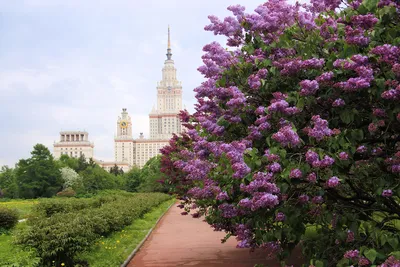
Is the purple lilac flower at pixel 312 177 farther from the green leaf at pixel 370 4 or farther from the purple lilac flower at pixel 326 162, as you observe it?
the green leaf at pixel 370 4

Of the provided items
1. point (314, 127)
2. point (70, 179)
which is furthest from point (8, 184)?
point (314, 127)

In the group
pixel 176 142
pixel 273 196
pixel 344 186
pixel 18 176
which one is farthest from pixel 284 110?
pixel 18 176

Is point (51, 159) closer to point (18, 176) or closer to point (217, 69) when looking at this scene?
point (18, 176)

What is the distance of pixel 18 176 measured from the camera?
52969 millimetres

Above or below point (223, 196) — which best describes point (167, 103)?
above

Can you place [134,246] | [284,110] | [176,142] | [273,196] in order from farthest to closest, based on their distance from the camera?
[176,142] < [134,246] < [284,110] < [273,196]

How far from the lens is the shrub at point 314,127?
13.6ft

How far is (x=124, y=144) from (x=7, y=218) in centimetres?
14380

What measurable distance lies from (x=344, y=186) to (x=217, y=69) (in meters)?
2.02

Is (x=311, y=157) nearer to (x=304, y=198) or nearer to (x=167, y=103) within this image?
(x=304, y=198)

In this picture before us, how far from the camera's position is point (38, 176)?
172ft

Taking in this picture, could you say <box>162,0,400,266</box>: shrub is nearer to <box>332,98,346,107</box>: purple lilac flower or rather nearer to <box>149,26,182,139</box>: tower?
<box>332,98,346,107</box>: purple lilac flower

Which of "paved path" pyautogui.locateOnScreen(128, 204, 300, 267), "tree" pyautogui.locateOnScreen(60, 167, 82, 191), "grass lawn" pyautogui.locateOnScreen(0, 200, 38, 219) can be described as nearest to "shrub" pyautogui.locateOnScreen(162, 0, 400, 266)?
"paved path" pyautogui.locateOnScreen(128, 204, 300, 267)

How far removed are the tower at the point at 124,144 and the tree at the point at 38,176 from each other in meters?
101
